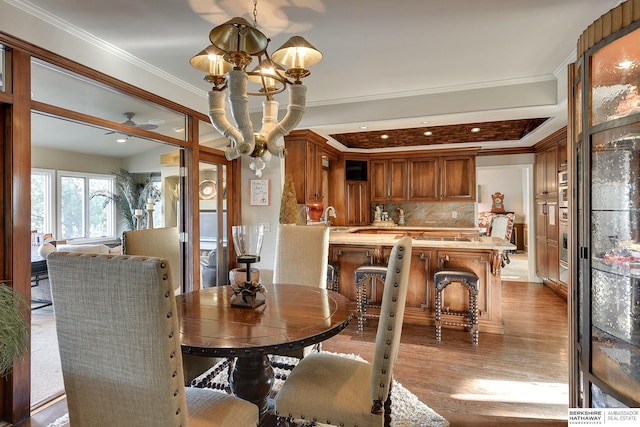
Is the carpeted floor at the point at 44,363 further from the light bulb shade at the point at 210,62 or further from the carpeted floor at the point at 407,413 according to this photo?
the light bulb shade at the point at 210,62

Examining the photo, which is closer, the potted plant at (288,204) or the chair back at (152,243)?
the chair back at (152,243)

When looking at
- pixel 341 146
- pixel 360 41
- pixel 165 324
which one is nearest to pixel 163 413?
pixel 165 324

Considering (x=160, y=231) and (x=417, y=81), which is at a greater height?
(x=417, y=81)

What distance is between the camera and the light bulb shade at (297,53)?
180 cm

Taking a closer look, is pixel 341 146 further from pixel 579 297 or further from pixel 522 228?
pixel 522 228

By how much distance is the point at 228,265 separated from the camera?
4.45m

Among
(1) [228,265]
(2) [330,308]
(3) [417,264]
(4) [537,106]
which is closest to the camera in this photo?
(2) [330,308]

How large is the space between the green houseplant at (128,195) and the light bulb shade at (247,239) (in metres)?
3.89

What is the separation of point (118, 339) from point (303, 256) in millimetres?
1686

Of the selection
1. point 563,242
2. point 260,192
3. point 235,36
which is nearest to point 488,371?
point 235,36

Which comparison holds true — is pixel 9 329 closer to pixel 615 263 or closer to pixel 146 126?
pixel 146 126

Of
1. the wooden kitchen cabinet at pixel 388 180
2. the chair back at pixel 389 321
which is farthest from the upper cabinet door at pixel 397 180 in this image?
the chair back at pixel 389 321

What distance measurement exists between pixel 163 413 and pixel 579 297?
6.71 feet

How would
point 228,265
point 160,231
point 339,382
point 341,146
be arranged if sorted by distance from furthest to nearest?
1. point 341,146
2. point 228,265
3. point 160,231
4. point 339,382
